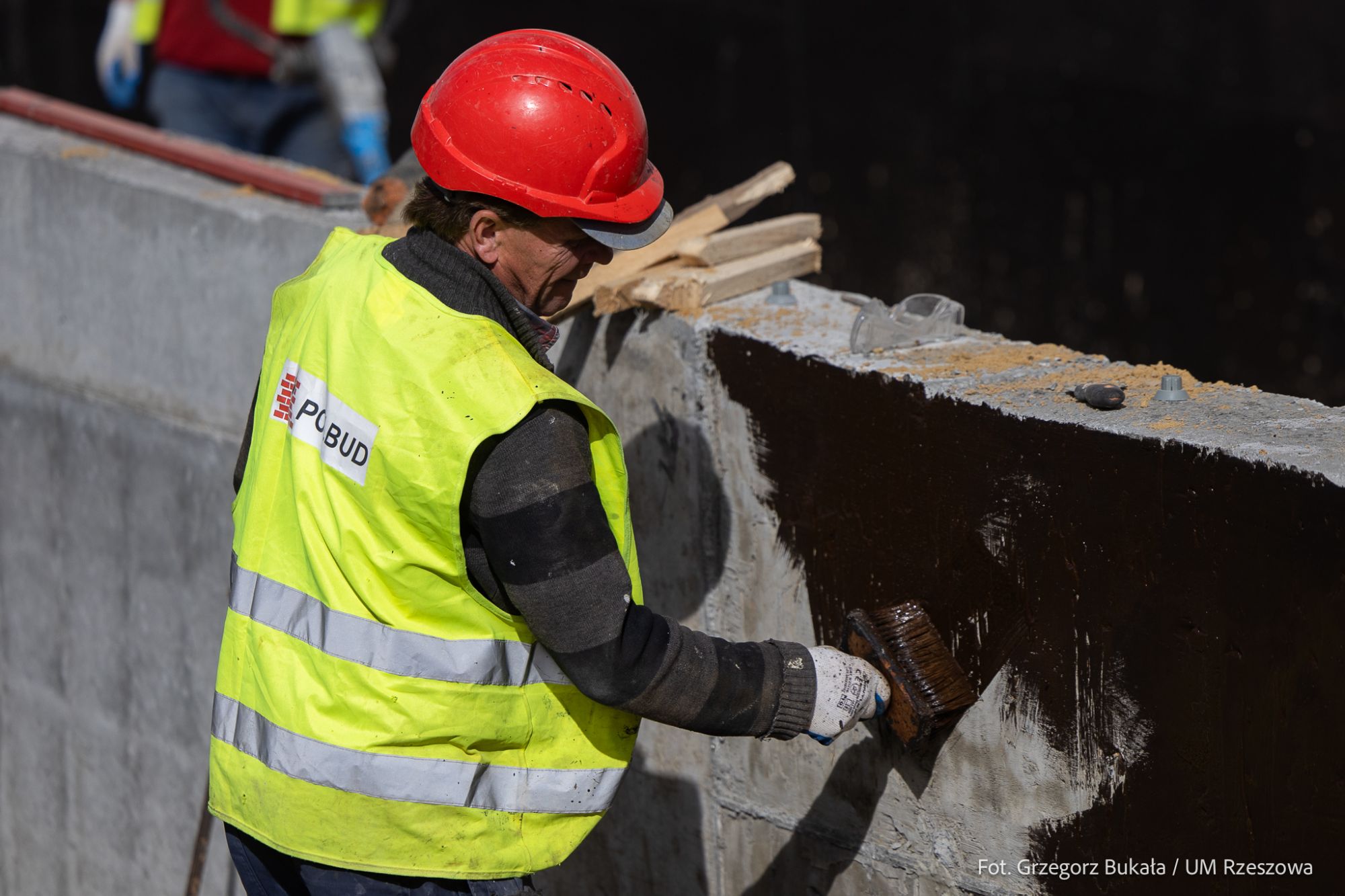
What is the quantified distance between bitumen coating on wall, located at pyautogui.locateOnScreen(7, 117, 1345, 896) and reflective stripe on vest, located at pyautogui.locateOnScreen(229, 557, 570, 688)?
68cm

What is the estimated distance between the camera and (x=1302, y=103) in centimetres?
584

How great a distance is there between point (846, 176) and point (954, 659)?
16.5 feet

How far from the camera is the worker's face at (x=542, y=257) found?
2.17m

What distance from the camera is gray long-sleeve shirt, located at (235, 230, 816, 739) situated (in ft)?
6.61

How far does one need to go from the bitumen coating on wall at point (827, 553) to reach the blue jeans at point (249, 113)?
1715 millimetres

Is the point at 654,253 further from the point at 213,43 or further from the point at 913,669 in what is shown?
the point at 213,43

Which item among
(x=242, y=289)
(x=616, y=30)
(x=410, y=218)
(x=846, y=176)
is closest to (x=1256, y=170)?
(x=846, y=176)

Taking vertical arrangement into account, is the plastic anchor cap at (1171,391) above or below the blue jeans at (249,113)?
below

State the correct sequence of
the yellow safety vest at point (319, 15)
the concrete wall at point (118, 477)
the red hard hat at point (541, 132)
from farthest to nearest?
the yellow safety vest at point (319, 15), the concrete wall at point (118, 477), the red hard hat at point (541, 132)

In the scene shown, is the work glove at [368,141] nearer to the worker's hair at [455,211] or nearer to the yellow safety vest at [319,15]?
the yellow safety vest at [319,15]

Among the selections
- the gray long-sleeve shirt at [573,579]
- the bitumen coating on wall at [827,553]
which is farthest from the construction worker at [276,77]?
the gray long-sleeve shirt at [573,579]

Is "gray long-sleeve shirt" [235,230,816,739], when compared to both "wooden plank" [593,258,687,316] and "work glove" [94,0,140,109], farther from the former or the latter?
"work glove" [94,0,140,109]

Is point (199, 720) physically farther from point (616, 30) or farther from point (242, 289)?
point (616, 30)

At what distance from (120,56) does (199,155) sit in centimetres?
278
